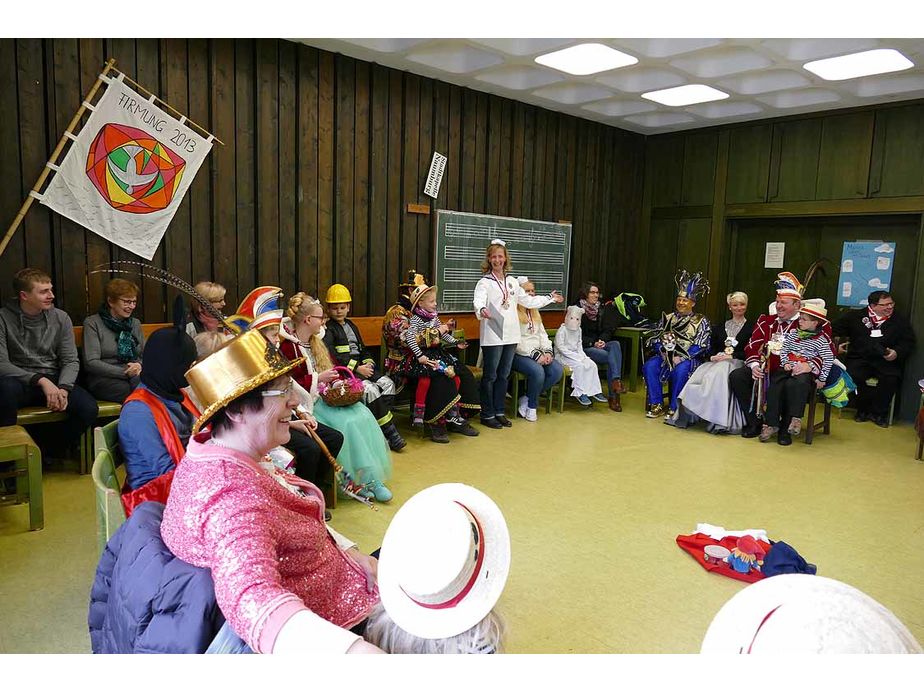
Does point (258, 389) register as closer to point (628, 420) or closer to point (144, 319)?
point (144, 319)

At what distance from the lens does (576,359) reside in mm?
5953

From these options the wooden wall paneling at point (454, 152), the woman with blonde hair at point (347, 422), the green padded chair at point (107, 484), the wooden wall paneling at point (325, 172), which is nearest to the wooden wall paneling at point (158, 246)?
the wooden wall paneling at point (325, 172)

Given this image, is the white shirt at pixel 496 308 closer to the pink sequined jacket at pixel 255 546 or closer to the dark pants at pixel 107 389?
the dark pants at pixel 107 389

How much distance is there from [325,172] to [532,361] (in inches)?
91.1

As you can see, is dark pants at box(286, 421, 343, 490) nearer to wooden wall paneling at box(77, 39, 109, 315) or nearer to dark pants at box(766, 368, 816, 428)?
wooden wall paneling at box(77, 39, 109, 315)

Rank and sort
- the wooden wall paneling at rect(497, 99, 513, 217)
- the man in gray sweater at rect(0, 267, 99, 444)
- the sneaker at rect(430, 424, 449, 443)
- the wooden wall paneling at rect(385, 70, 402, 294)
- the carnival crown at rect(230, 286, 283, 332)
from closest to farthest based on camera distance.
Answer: the carnival crown at rect(230, 286, 283, 332)
the man in gray sweater at rect(0, 267, 99, 444)
the sneaker at rect(430, 424, 449, 443)
the wooden wall paneling at rect(385, 70, 402, 294)
the wooden wall paneling at rect(497, 99, 513, 217)

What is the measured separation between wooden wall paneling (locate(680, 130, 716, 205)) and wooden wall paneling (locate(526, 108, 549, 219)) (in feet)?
5.98

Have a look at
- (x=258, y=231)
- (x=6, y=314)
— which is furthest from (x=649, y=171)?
(x=6, y=314)

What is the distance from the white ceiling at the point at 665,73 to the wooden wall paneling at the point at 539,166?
0.61 ft

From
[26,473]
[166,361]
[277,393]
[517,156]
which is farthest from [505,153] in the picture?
[277,393]

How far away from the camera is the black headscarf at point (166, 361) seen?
6.29ft

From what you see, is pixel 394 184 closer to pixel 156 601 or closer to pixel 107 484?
pixel 107 484

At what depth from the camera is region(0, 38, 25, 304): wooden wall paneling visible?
3.72 meters

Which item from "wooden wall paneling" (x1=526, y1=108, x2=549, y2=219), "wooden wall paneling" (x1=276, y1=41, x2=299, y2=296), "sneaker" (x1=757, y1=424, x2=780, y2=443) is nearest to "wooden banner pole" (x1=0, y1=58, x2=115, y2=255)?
"wooden wall paneling" (x1=276, y1=41, x2=299, y2=296)
